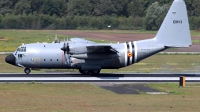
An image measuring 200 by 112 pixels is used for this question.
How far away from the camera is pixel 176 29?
38.1m

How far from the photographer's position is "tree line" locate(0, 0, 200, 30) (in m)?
102

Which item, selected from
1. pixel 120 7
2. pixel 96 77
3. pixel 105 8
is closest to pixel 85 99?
pixel 96 77

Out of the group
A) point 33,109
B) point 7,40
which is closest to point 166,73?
point 33,109

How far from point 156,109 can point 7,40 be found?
5723 cm

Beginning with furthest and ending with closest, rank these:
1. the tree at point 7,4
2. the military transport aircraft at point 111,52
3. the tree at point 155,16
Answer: the tree at point 7,4
the tree at point 155,16
the military transport aircraft at point 111,52

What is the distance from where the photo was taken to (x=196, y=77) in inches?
1491

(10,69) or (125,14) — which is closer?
(10,69)

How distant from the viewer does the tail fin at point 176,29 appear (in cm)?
3794

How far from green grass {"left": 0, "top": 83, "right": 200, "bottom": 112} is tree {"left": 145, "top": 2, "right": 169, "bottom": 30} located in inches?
2672

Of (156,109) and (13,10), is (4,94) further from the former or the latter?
(13,10)

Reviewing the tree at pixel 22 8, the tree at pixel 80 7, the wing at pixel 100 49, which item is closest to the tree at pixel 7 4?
the tree at pixel 22 8

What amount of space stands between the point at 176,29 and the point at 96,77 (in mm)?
7249

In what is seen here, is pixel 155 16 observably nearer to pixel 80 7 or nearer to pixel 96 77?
pixel 80 7

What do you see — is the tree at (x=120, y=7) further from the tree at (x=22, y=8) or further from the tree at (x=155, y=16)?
the tree at (x=155, y=16)
